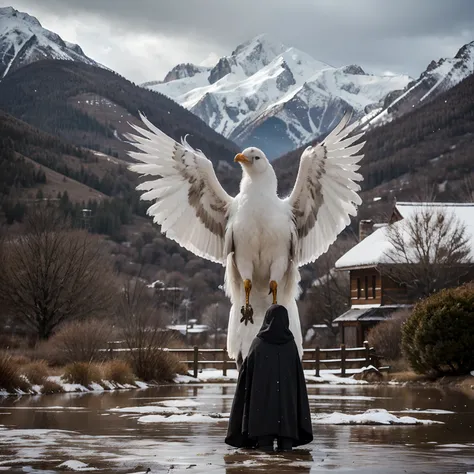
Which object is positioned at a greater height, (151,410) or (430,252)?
(430,252)

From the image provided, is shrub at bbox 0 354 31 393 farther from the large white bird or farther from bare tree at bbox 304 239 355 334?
bare tree at bbox 304 239 355 334

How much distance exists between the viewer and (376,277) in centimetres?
6234

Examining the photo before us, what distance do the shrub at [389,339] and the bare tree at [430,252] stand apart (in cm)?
338

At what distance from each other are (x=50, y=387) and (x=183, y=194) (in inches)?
570

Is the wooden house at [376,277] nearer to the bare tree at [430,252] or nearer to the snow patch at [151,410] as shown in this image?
the bare tree at [430,252]

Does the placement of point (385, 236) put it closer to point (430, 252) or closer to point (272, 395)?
point (430, 252)

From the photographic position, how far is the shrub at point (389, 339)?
4759cm

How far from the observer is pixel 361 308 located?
63.5 meters

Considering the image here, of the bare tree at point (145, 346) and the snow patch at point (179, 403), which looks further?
the bare tree at point (145, 346)

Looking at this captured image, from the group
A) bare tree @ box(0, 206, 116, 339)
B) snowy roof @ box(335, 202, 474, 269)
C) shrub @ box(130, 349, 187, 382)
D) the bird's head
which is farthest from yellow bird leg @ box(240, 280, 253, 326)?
snowy roof @ box(335, 202, 474, 269)

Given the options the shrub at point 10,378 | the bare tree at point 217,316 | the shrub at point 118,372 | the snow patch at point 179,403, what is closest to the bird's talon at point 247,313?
the snow patch at point 179,403

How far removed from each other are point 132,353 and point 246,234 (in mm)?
22090

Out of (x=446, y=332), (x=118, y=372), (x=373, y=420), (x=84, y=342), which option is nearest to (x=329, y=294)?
(x=446, y=332)

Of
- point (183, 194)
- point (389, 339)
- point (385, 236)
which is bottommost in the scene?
point (183, 194)
